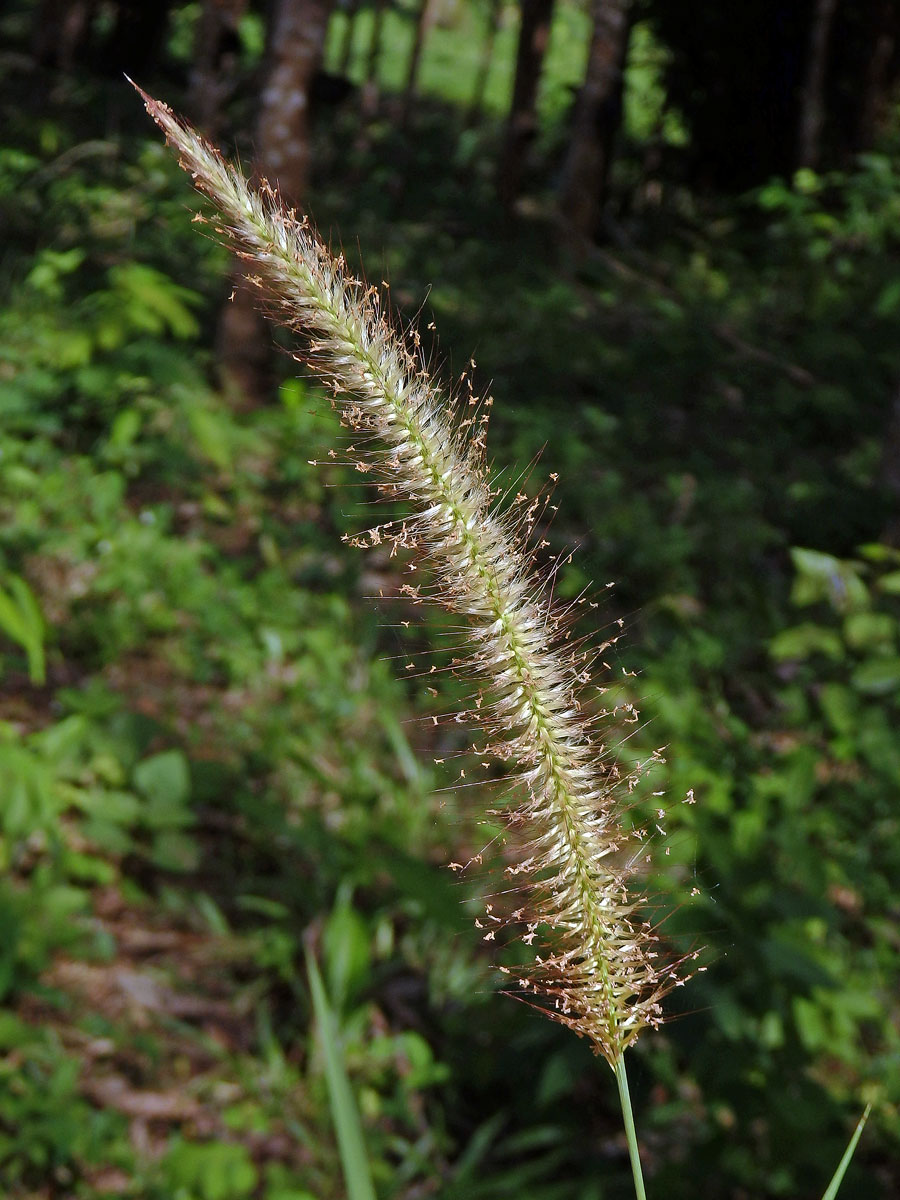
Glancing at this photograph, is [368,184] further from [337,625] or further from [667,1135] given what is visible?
[667,1135]

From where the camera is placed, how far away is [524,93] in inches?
395

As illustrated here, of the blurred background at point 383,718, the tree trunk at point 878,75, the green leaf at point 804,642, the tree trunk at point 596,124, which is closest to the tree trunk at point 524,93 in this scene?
the tree trunk at point 596,124

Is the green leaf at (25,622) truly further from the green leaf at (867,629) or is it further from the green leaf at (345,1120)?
the green leaf at (867,629)

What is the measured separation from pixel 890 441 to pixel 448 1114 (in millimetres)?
3384

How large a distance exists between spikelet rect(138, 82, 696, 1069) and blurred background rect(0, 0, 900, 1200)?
2.3 inches

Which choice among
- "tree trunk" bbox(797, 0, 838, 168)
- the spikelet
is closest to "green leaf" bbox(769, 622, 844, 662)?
the spikelet

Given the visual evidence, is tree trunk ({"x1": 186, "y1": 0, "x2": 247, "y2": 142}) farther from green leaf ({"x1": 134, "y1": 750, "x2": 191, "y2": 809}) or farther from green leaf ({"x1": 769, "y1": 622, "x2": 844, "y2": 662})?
green leaf ({"x1": 769, "y1": 622, "x2": 844, "y2": 662})

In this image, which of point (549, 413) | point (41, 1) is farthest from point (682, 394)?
point (41, 1)

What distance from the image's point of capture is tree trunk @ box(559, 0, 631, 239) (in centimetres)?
810

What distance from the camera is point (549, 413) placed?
5.90 metres

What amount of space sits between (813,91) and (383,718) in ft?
24.2

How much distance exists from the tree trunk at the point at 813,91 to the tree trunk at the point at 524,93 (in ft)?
7.91

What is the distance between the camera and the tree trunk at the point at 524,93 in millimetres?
9953

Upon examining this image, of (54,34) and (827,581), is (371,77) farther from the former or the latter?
(827,581)
